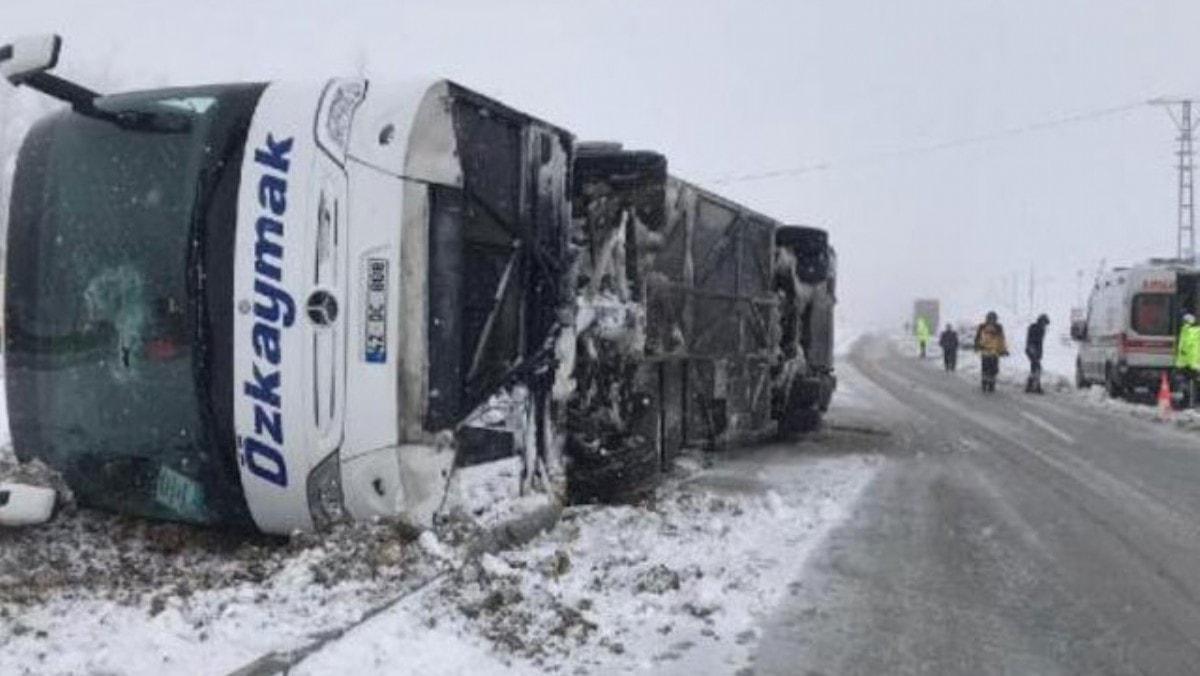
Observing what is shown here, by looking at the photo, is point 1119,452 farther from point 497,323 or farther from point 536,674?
point 536,674

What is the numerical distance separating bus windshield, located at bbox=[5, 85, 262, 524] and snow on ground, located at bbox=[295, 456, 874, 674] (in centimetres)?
123

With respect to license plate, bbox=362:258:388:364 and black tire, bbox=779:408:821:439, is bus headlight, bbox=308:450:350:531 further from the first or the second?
black tire, bbox=779:408:821:439

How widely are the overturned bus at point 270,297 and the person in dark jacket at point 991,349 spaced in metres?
21.3

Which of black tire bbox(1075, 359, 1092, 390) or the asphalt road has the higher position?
black tire bbox(1075, 359, 1092, 390)

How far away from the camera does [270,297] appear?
5.50 m

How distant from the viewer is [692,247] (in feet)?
32.0

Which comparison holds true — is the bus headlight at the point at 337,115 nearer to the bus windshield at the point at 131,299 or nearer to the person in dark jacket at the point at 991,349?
the bus windshield at the point at 131,299

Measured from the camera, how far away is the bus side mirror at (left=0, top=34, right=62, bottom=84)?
541 cm

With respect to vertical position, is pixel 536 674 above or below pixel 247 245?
below

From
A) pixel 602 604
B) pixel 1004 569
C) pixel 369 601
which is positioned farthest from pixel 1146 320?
pixel 369 601

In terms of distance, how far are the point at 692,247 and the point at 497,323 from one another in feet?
12.5

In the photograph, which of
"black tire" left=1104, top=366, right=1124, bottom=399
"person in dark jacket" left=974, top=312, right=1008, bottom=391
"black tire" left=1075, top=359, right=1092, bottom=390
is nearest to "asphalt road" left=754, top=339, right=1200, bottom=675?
"black tire" left=1104, top=366, right=1124, bottom=399

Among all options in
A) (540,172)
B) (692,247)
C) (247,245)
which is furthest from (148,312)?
(692,247)

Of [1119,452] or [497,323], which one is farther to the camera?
[1119,452]
